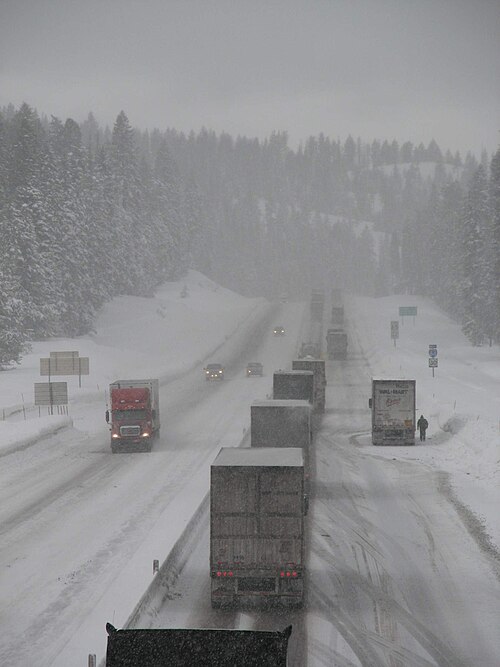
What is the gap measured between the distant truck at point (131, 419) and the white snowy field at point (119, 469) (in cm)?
95

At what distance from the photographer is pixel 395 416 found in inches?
1586

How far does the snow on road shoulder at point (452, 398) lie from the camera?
1174 inches

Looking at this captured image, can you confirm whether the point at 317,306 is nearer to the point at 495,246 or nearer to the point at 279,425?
the point at 495,246

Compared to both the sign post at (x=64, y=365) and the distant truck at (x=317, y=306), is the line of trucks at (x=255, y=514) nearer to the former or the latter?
the sign post at (x=64, y=365)

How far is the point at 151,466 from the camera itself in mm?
34875

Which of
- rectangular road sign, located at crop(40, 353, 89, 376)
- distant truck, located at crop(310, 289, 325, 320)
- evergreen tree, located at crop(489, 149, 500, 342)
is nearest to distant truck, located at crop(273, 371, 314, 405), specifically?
rectangular road sign, located at crop(40, 353, 89, 376)

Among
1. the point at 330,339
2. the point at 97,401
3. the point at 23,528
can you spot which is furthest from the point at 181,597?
the point at 330,339

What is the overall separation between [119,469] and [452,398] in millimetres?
26473

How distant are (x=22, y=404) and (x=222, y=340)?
161 feet

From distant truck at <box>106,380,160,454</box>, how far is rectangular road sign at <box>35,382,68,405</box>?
10.5 meters

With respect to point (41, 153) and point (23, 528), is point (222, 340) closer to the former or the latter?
point (41, 153)

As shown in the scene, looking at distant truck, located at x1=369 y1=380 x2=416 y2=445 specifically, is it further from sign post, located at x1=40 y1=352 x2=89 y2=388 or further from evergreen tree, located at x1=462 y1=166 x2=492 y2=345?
evergreen tree, located at x1=462 y1=166 x2=492 y2=345

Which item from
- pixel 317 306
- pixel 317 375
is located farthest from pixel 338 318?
pixel 317 375

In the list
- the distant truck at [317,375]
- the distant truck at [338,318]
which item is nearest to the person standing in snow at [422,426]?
the distant truck at [317,375]
